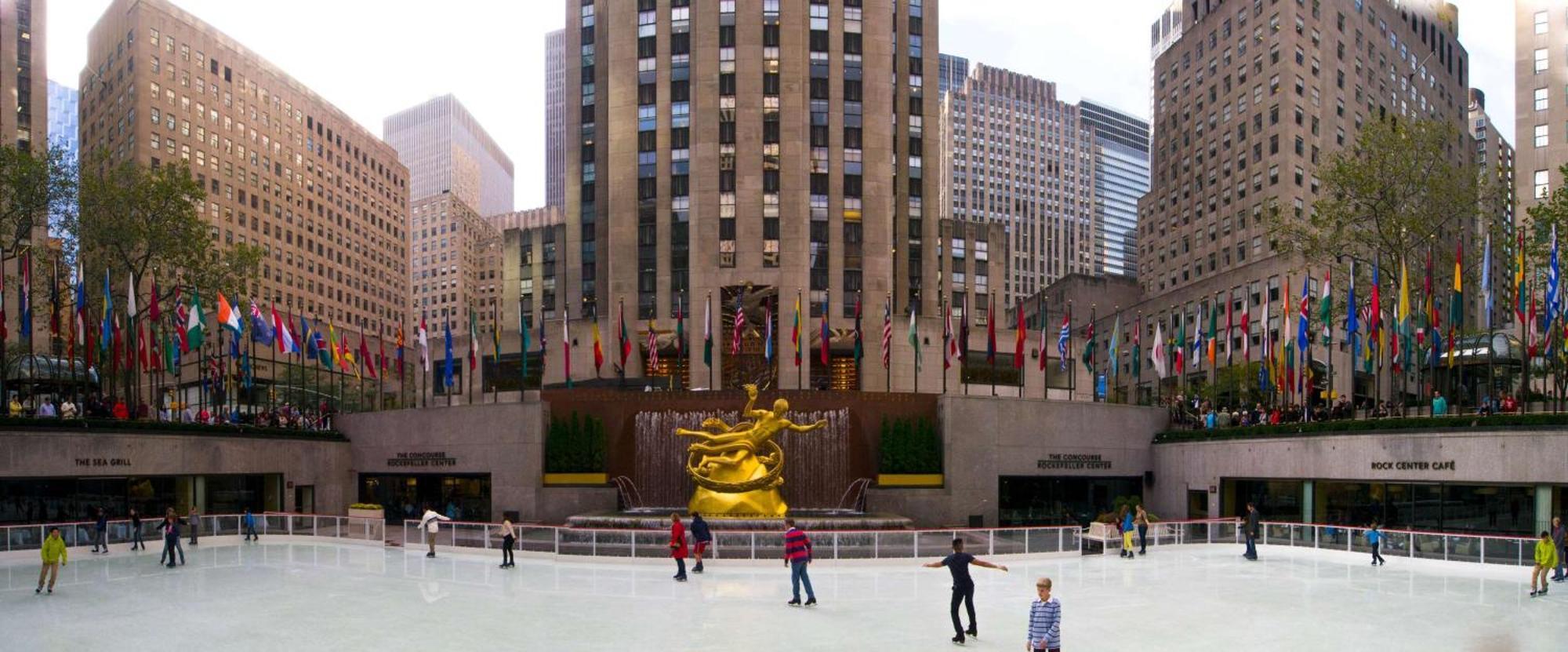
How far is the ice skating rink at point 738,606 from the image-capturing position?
18516 mm

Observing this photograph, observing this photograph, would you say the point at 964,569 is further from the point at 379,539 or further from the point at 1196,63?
the point at 1196,63

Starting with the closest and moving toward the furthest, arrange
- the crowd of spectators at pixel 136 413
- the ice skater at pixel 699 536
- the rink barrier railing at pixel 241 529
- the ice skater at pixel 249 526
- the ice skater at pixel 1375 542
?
the ice skater at pixel 699 536
the ice skater at pixel 1375 542
the rink barrier railing at pixel 241 529
the ice skater at pixel 249 526
the crowd of spectators at pixel 136 413

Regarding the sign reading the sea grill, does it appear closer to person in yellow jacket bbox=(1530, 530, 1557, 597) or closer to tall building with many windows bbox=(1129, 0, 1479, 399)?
person in yellow jacket bbox=(1530, 530, 1557, 597)

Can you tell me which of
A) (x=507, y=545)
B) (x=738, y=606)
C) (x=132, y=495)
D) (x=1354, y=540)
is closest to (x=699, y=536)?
(x=738, y=606)

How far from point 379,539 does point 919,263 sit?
50488mm

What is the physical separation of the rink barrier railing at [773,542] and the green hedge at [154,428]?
17.6 metres

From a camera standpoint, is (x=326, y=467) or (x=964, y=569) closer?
(x=964, y=569)

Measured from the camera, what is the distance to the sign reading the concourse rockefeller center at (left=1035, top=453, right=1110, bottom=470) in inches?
1937

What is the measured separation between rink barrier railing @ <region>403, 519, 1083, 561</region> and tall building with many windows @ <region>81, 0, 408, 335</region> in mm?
85101

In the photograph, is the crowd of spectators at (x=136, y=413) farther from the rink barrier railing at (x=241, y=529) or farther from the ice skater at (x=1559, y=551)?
the ice skater at (x=1559, y=551)

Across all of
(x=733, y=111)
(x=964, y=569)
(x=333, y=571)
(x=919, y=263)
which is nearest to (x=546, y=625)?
(x=964, y=569)

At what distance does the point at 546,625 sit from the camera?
2002 centimetres

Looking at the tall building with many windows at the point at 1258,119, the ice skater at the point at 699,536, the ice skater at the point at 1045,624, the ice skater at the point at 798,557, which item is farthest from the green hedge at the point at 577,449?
the tall building with many windows at the point at 1258,119

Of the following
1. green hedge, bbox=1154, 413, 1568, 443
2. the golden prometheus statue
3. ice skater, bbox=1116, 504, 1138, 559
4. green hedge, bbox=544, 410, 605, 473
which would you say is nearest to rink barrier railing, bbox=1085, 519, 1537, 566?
ice skater, bbox=1116, 504, 1138, 559
